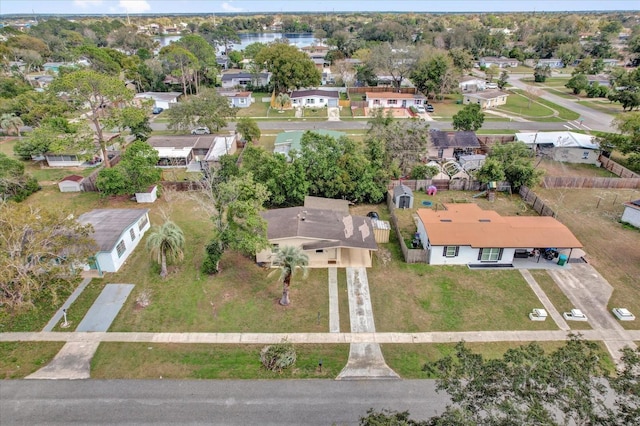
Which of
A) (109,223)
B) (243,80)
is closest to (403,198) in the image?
(109,223)

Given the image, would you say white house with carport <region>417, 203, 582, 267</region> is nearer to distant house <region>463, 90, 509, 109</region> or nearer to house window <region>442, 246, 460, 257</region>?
house window <region>442, 246, 460, 257</region>

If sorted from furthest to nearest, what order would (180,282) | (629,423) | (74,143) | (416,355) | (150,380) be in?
(74,143)
(180,282)
(416,355)
(150,380)
(629,423)

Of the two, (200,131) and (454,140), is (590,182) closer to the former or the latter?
(454,140)

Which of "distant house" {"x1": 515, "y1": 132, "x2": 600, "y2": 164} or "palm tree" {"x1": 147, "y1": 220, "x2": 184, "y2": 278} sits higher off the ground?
"distant house" {"x1": 515, "y1": 132, "x2": 600, "y2": 164}

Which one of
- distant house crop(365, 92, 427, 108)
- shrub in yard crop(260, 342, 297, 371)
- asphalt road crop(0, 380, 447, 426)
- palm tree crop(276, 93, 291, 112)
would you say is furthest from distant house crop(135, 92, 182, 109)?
shrub in yard crop(260, 342, 297, 371)

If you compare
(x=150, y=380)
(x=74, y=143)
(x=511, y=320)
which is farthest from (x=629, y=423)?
(x=74, y=143)

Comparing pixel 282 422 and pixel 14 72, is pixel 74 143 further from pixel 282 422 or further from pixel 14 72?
pixel 14 72
